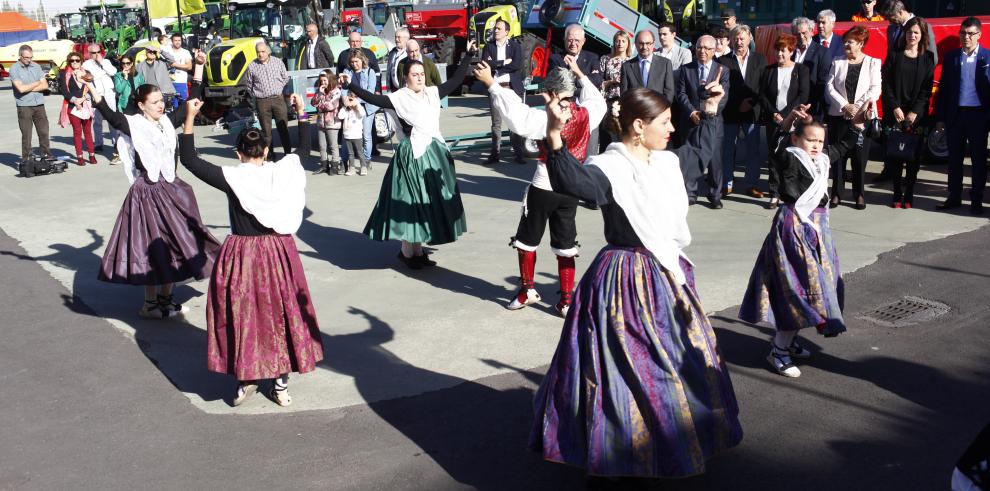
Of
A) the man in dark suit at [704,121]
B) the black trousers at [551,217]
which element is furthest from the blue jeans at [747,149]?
the black trousers at [551,217]

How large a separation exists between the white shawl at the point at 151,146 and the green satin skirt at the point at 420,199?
5.80ft

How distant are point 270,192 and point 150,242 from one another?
2.14 m

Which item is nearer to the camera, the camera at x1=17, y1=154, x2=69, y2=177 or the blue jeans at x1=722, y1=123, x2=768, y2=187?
the blue jeans at x1=722, y1=123, x2=768, y2=187

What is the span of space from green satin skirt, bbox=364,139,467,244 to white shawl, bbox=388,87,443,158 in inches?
2.5

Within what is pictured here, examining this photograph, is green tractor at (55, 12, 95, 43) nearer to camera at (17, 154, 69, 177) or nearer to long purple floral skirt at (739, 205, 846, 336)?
camera at (17, 154, 69, 177)

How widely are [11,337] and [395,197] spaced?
302cm

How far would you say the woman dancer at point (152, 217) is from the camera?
6.77 m

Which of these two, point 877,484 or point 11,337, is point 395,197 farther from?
point 877,484

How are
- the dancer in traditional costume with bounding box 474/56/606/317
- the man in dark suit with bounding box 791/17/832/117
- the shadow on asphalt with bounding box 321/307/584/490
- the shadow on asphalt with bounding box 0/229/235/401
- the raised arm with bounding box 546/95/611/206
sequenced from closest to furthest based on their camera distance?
the raised arm with bounding box 546/95/611/206 → the shadow on asphalt with bounding box 321/307/584/490 → the shadow on asphalt with bounding box 0/229/235/401 → the dancer in traditional costume with bounding box 474/56/606/317 → the man in dark suit with bounding box 791/17/832/117

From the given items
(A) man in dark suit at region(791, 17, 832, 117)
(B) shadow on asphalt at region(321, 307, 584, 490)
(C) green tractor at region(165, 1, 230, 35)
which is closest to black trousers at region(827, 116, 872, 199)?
(A) man in dark suit at region(791, 17, 832, 117)

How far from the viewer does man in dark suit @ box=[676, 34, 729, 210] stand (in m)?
9.79

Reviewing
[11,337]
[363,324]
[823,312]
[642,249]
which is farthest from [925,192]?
[11,337]

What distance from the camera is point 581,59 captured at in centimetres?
1033

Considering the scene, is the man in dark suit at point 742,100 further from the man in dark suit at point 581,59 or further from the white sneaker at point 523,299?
the white sneaker at point 523,299
